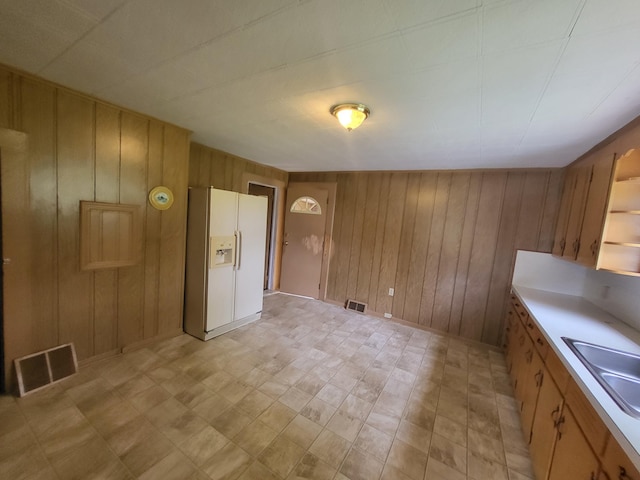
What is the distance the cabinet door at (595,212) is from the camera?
5.81 feet

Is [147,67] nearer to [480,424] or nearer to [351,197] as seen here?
[351,197]

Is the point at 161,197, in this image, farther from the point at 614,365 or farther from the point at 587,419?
the point at 614,365

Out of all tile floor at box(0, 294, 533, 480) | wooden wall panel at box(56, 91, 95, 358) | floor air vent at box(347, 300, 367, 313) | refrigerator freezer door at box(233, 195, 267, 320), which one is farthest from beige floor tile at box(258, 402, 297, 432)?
floor air vent at box(347, 300, 367, 313)

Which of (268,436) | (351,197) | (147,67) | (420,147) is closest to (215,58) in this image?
(147,67)

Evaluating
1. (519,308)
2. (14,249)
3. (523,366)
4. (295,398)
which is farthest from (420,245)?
(14,249)

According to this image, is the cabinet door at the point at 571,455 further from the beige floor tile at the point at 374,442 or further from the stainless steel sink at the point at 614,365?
the beige floor tile at the point at 374,442

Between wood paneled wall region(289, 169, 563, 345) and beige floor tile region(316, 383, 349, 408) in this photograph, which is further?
wood paneled wall region(289, 169, 563, 345)

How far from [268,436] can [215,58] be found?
7.84ft

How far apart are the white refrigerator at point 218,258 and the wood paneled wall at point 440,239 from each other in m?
1.67

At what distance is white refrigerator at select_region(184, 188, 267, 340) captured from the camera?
9.04 ft

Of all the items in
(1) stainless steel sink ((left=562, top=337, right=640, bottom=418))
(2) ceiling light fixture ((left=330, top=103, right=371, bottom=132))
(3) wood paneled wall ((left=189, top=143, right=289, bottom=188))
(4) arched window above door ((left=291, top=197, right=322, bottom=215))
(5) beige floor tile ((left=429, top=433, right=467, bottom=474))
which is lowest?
(5) beige floor tile ((left=429, top=433, right=467, bottom=474))

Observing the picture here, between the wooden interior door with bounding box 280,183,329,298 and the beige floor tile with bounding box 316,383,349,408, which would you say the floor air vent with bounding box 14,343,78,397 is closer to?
the beige floor tile with bounding box 316,383,349,408

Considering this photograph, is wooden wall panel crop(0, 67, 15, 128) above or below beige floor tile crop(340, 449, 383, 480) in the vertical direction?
above

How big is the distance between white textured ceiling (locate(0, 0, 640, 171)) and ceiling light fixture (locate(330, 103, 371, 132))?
59 millimetres
